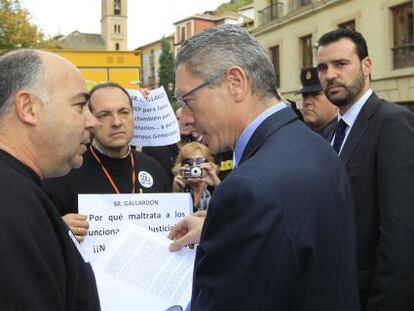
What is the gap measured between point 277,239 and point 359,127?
5.40ft

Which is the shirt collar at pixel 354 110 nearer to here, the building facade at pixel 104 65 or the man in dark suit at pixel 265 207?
the man in dark suit at pixel 265 207

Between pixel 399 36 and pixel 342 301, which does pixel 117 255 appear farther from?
pixel 399 36

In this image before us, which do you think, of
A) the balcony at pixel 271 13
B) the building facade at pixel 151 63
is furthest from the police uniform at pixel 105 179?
the building facade at pixel 151 63

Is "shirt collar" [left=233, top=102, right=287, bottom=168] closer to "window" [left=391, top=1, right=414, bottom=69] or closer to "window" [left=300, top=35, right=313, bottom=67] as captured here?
"window" [left=391, top=1, right=414, bottom=69]

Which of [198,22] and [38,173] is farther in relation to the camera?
[198,22]

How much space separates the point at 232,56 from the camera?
5.53 ft

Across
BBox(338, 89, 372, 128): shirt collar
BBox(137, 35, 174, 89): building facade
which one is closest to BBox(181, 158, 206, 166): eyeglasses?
BBox(338, 89, 372, 128): shirt collar

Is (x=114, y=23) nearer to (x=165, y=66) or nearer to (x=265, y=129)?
(x=165, y=66)

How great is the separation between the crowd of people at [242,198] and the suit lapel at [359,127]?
82 mm

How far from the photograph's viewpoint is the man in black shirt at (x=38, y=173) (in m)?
1.42

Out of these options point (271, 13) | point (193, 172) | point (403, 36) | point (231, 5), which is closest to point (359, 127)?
point (193, 172)

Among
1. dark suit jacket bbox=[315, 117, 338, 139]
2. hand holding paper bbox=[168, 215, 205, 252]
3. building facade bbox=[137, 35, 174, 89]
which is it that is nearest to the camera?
hand holding paper bbox=[168, 215, 205, 252]

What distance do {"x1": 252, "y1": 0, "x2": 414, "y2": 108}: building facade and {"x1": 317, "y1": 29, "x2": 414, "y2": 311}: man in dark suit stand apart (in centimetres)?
1651

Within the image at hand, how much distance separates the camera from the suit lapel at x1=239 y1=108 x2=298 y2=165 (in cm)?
158
